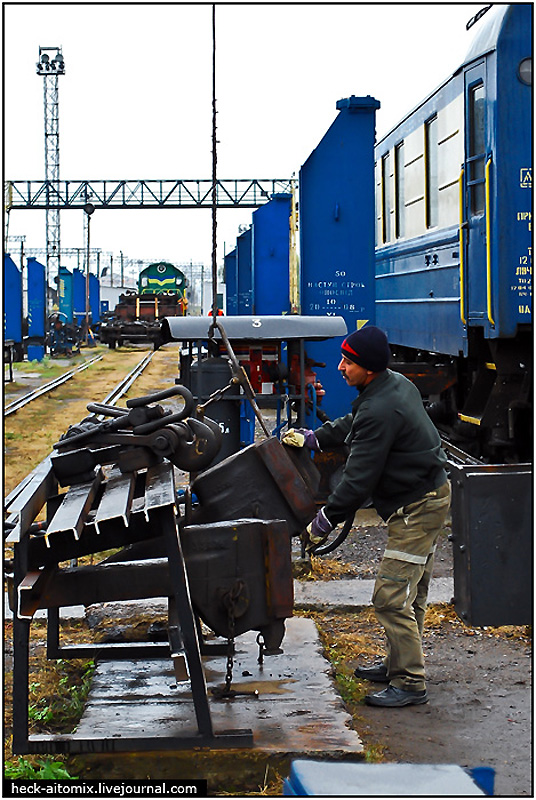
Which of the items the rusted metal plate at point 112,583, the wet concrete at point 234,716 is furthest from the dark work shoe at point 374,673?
the rusted metal plate at point 112,583

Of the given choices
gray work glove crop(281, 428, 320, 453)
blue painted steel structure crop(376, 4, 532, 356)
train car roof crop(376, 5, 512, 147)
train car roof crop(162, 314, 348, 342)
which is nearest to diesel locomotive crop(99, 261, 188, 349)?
blue painted steel structure crop(376, 4, 532, 356)

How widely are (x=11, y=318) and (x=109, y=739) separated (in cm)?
2270

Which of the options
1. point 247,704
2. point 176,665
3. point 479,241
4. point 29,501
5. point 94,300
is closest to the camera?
point 29,501

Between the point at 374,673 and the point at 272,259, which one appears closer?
the point at 374,673

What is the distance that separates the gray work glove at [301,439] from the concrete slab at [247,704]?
1204 mm

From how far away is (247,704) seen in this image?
477cm

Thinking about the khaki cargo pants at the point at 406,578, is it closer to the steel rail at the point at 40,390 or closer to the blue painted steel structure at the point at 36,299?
the steel rail at the point at 40,390

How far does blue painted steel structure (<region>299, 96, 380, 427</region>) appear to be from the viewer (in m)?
10.6

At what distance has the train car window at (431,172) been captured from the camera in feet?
35.1

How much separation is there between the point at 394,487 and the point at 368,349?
0.69 meters

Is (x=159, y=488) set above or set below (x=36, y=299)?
below

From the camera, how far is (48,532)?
3777mm

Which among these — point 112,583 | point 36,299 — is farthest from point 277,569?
point 36,299

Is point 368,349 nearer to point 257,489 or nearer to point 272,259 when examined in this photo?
point 257,489
